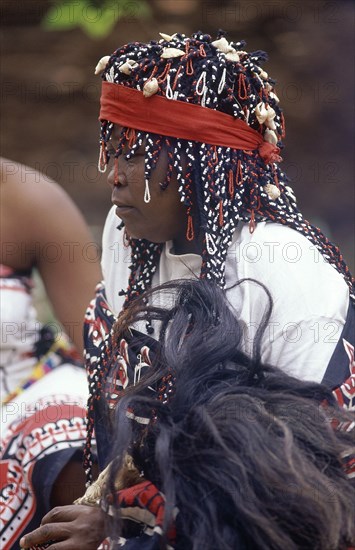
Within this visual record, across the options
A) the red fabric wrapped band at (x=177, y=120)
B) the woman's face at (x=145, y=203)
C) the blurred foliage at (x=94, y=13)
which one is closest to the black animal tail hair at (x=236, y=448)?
the woman's face at (x=145, y=203)

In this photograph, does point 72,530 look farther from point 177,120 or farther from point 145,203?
point 177,120

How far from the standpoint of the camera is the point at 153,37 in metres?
6.53

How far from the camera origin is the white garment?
2332 millimetres

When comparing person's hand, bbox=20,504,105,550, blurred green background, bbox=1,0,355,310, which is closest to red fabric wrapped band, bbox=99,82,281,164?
person's hand, bbox=20,504,105,550

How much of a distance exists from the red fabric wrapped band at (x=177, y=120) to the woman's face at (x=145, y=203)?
6 cm

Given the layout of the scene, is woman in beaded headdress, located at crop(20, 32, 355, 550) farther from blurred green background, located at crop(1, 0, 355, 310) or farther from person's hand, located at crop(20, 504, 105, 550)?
blurred green background, located at crop(1, 0, 355, 310)

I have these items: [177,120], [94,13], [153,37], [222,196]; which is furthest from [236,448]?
[153,37]

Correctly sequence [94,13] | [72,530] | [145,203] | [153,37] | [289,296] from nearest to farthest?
[72,530], [289,296], [145,203], [94,13], [153,37]

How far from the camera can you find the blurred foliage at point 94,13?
5.67 m

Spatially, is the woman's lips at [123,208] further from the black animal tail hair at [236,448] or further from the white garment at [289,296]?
the black animal tail hair at [236,448]

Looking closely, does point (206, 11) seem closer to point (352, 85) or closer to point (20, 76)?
point (352, 85)

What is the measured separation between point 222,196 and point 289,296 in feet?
1.04

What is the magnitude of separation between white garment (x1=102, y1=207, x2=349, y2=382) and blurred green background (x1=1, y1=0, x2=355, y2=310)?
3709 millimetres

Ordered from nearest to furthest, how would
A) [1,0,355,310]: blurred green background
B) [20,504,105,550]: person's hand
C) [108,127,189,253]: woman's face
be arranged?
[20,504,105,550]: person's hand → [108,127,189,253]: woman's face → [1,0,355,310]: blurred green background
